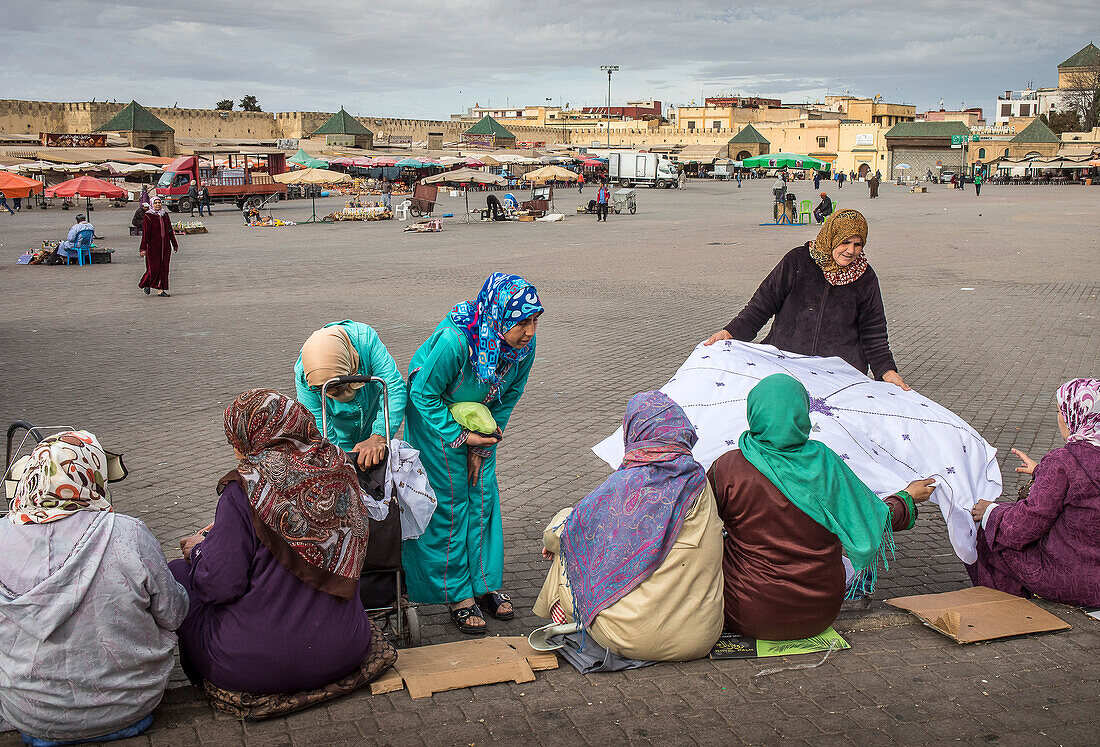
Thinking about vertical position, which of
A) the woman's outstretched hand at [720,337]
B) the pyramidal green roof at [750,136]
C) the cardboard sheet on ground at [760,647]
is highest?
the pyramidal green roof at [750,136]

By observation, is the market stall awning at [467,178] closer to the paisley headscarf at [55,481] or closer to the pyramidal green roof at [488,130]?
A: the paisley headscarf at [55,481]

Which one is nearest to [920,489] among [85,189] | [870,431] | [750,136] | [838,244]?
[870,431]

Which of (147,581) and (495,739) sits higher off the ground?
(147,581)

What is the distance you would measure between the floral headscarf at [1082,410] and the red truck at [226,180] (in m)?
32.9

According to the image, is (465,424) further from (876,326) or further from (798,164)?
(798,164)

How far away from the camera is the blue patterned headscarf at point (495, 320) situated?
140 inches

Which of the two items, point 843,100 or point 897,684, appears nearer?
point 897,684

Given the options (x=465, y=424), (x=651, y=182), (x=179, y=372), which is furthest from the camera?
(x=651, y=182)

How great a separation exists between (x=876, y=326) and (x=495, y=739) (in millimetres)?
3176

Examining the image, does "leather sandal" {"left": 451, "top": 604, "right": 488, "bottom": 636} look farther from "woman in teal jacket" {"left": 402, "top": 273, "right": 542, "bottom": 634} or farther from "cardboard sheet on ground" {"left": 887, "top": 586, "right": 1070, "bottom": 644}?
"cardboard sheet on ground" {"left": 887, "top": 586, "right": 1070, "bottom": 644}

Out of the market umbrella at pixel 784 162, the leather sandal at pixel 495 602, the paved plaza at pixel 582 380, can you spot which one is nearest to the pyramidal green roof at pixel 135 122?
the paved plaza at pixel 582 380

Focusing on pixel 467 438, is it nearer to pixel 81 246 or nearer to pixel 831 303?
pixel 831 303

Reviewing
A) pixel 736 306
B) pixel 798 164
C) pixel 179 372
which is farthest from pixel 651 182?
pixel 179 372

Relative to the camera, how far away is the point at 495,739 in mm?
2967
